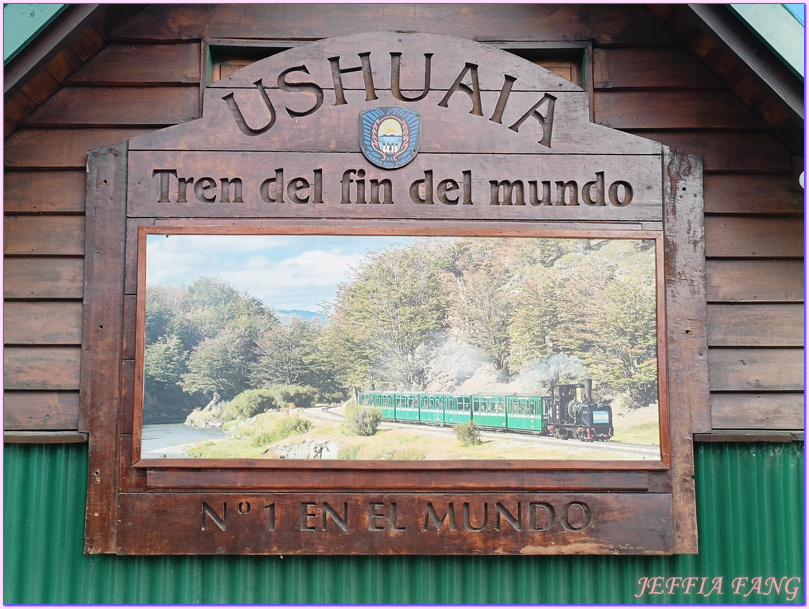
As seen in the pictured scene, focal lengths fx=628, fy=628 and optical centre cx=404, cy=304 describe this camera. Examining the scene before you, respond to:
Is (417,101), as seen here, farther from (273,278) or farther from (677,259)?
(677,259)

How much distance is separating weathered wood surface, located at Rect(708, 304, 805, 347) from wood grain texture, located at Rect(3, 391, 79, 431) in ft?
11.7

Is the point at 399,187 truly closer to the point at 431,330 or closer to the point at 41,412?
the point at 431,330

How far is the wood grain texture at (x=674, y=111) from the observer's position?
3643mm

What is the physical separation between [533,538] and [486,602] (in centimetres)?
45

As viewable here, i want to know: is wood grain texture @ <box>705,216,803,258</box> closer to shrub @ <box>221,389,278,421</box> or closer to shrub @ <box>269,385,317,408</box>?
shrub @ <box>269,385,317,408</box>

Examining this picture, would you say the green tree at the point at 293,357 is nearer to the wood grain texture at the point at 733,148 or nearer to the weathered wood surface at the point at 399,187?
the weathered wood surface at the point at 399,187

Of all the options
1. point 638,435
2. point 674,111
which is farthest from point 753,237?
point 638,435

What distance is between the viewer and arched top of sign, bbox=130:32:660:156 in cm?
356

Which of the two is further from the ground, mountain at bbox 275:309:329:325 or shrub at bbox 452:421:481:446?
mountain at bbox 275:309:329:325

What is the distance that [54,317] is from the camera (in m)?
3.52

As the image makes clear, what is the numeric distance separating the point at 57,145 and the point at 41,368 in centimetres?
128

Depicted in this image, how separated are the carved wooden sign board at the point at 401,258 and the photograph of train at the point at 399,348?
20 mm

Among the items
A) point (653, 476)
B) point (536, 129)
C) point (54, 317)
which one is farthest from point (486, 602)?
point (54, 317)

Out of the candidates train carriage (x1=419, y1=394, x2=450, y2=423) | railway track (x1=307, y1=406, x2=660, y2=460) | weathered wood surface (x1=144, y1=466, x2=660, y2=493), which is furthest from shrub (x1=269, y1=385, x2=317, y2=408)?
train carriage (x1=419, y1=394, x2=450, y2=423)
